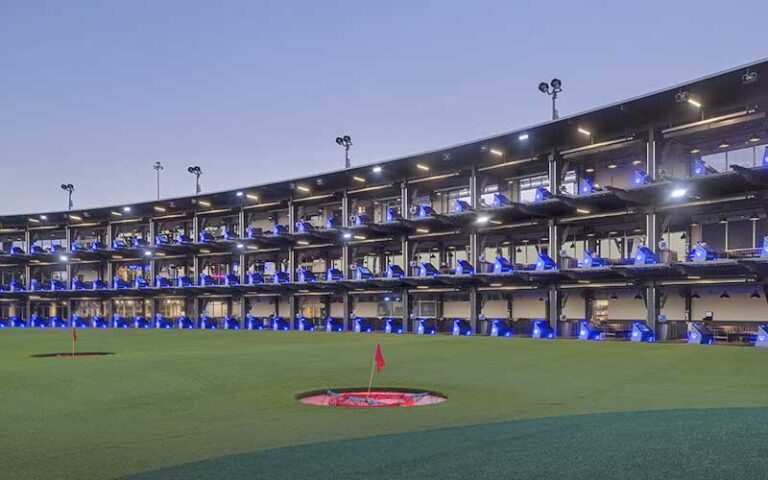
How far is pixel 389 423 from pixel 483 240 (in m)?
35.6

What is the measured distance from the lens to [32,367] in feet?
66.2

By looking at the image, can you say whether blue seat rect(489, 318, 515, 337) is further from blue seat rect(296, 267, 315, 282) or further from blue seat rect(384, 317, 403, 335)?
blue seat rect(296, 267, 315, 282)

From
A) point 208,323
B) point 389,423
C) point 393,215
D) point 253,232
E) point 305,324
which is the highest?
point 393,215

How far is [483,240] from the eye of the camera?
4538cm

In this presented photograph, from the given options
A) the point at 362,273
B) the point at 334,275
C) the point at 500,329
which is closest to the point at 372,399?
the point at 500,329

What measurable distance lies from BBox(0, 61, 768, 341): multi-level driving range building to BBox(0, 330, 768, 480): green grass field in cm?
1553

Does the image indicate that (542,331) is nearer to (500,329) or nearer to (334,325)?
(500,329)

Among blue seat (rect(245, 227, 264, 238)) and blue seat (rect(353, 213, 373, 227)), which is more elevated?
blue seat (rect(353, 213, 373, 227))

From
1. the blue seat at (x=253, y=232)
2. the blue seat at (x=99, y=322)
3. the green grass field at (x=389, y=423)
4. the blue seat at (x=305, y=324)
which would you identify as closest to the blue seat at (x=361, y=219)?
the blue seat at (x=253, y=232)

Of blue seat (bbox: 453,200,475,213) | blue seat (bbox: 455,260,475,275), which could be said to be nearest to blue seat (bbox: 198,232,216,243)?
blue seat (bbox: 455,260,475,275)

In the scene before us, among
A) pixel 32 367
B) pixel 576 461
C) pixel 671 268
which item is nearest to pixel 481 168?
pixel 671 268

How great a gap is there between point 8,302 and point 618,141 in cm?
6699

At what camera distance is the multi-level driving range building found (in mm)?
33281

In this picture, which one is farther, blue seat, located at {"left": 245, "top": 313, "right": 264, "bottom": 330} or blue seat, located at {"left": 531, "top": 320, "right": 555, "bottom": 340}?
blue seat, located at {"left": 245, "top": 313, "right": 264, "bottom": 330}
